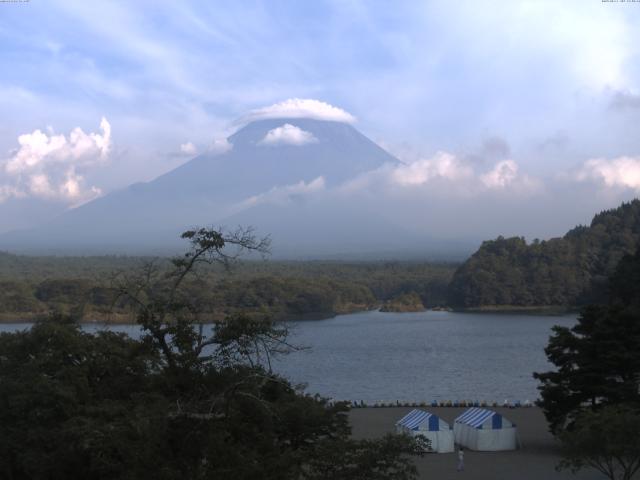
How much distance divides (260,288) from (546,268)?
2317cm

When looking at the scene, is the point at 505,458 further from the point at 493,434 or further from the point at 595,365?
the point at 595,365

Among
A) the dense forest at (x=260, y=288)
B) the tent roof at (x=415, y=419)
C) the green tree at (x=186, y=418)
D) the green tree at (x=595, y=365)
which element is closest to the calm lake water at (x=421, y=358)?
the tent roof at (x=415, y=419)

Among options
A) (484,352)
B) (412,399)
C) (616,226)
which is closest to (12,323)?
(484,352)

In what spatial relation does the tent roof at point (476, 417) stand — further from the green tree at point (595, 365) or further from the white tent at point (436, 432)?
the green tree at point (595, 365)

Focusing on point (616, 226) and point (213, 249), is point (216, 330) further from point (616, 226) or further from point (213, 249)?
point (616, 226)

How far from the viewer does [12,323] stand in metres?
50.9

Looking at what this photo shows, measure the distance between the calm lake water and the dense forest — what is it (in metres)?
3.10

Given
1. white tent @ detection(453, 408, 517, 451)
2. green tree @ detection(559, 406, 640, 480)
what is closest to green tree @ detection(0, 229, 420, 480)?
green tree @ detection(559, 406, 640, 480)

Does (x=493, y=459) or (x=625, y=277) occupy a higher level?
(x=625, y=277)

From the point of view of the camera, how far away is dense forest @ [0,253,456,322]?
165 feet

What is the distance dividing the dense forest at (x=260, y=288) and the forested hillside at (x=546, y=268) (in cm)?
491

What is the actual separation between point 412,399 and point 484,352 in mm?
12803

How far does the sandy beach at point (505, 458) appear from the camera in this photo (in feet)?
42.0

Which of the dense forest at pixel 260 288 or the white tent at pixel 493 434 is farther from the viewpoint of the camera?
the dense forest at pixel 260 288
